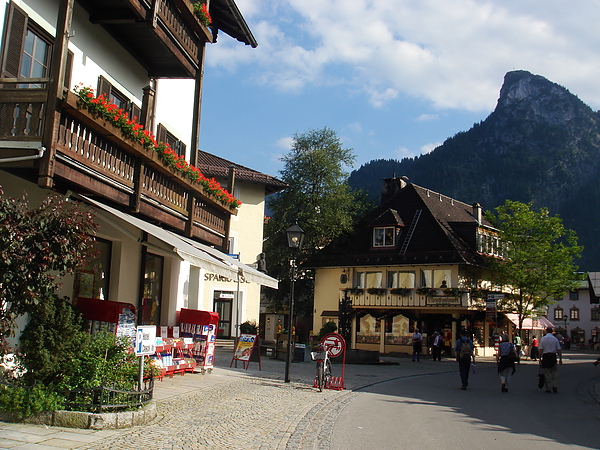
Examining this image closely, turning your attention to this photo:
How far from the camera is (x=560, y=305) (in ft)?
293

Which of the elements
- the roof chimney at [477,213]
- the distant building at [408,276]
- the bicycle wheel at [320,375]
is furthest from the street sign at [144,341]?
the roof chimney at [477,213]

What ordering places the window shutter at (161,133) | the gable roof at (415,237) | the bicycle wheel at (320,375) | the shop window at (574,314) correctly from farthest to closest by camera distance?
1. the shop window at (574,314)
2. the gable roof at (415,237)
3. the window shutter at (161,133)
4. the bicycle wheel at (320,375)

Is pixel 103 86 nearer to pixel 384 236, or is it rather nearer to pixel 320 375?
pixel 320 375

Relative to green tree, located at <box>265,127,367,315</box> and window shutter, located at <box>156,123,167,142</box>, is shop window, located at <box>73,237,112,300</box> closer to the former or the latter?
window shutter, located at <box>156,123,167,142</box>

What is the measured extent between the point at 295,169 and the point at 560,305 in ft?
179

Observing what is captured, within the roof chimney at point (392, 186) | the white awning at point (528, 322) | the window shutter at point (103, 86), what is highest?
the roof chimney at point (392, 186)

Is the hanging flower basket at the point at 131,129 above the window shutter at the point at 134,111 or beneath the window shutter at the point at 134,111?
beneath

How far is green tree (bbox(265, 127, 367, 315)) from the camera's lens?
166ft

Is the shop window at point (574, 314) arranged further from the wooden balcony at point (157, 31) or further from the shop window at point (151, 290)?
the wooden balcony at point (157, 31)

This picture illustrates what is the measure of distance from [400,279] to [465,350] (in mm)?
26152

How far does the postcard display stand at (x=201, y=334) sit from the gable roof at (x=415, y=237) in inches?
1094

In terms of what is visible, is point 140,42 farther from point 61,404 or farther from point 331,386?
point 331,386

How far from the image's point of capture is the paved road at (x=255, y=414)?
26.6ft

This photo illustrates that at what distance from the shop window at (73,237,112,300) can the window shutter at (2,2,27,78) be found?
4044mm
